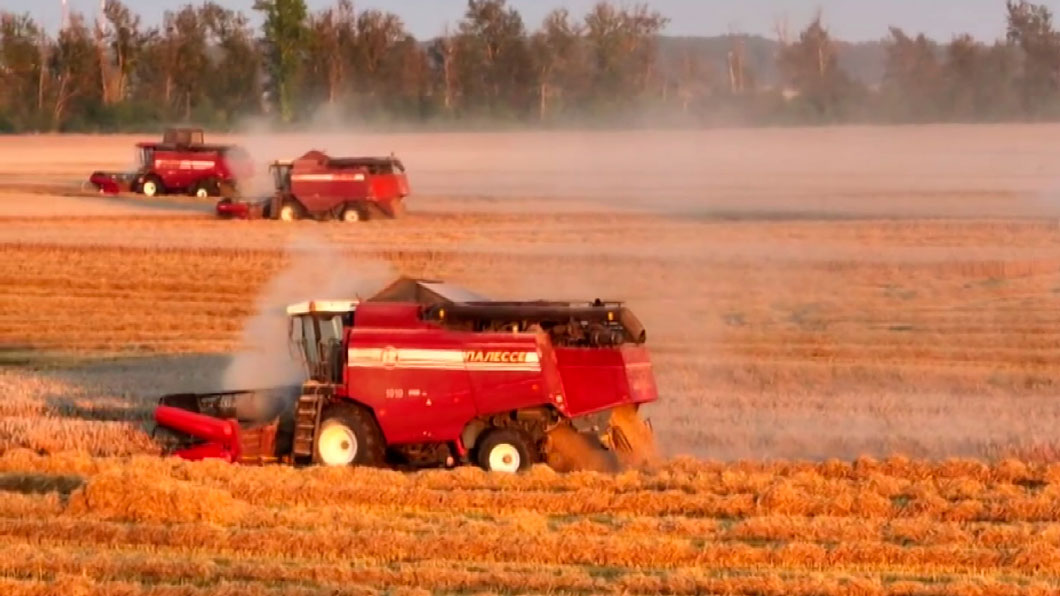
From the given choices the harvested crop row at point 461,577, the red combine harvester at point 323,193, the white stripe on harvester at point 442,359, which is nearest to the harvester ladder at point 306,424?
the white stripe on harvester at point 442,359

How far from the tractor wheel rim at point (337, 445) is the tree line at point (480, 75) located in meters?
34.5

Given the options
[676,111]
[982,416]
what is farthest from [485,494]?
[676,111]

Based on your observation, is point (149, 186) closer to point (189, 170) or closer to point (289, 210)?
point (189, 170)

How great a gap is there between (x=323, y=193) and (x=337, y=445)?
946 inches

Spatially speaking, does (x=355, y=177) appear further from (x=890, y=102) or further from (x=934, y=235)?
(x=890, y=102)

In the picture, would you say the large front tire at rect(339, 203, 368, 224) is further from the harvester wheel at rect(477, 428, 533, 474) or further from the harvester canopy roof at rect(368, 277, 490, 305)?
the harvester wheel at rect(477, 428, 533, 474)

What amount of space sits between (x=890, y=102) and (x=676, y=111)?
827 centimetres

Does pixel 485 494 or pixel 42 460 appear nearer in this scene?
pixel 485 494

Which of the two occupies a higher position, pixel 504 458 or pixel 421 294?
pixel 421 294

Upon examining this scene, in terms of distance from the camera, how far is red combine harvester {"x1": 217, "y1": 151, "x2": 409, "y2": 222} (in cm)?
3750

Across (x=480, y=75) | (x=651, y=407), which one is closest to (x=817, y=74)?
(x=480, y=75)

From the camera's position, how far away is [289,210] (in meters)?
37.6

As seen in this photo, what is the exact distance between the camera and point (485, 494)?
1181 centimetres

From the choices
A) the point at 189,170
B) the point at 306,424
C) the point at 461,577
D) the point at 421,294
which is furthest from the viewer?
the point at 189,170
